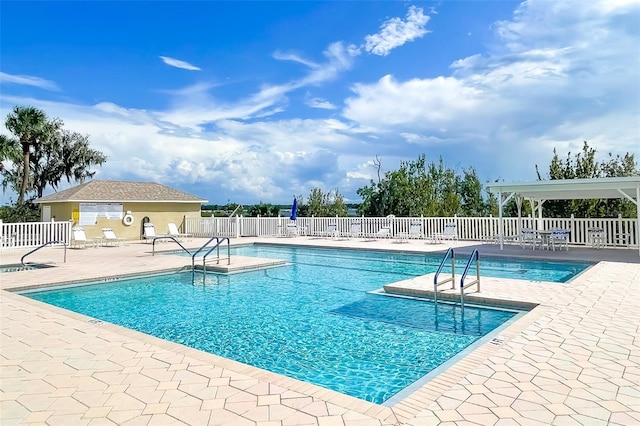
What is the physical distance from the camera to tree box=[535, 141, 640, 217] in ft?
63.5

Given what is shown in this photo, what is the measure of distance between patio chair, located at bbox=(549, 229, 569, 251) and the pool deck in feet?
27.6

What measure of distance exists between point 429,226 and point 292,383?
15.8 metres

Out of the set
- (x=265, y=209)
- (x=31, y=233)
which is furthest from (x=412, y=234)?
(x=31, y=233)

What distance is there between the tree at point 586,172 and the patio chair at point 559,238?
5.96 m

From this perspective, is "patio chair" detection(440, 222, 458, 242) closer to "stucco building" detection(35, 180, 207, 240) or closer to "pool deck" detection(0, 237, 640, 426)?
"pool deck" detection(0, 237, 640, 426)

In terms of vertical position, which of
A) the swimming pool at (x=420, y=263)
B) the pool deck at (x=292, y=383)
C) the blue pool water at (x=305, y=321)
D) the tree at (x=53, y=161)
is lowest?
the blue pool water at (x=305, y=321)

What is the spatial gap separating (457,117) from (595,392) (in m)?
18.8

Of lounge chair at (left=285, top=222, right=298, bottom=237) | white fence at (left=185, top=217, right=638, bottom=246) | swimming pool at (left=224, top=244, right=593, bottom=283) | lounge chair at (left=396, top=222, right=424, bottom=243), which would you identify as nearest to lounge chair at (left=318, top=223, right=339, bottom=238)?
white fence at (left=185, top=217, right=638, bottom=246)

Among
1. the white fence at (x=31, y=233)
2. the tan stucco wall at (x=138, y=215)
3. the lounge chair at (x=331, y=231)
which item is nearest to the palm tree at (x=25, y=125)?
the tan stucco wall at (x=138, y=215)

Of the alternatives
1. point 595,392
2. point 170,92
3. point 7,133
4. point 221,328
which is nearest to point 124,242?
point 170,92

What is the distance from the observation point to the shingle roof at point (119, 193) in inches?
788

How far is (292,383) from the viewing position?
3432mm

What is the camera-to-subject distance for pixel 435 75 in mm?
18844

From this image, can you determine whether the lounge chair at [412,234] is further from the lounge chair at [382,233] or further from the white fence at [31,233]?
the white fence at [31,233]
